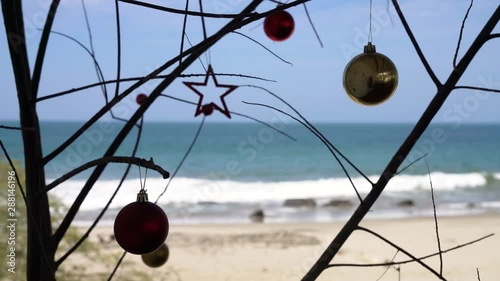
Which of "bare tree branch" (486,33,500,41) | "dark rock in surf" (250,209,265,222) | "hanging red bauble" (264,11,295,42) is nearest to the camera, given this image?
"bare tree branch" (486,33,500,41)

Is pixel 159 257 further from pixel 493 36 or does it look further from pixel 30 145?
pixel 493 36

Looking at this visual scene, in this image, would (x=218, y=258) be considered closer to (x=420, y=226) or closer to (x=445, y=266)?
(x=445, y=266)

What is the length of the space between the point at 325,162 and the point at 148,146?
5.37m

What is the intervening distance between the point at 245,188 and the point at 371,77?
32.4 feet

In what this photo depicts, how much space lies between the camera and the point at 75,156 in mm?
12258

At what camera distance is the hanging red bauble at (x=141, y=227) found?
0.56 metres

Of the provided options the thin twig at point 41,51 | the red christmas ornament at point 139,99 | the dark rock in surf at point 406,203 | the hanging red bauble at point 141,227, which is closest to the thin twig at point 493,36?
the hanging red bauble at point 141,227

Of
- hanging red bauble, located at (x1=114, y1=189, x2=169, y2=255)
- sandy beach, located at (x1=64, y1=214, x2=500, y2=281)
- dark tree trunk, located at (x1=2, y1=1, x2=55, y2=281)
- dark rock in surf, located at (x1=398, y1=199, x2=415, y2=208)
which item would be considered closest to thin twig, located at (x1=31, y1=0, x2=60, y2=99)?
dark tree trunk, located at (x1=2, y1=1, x2=55, y2=281)

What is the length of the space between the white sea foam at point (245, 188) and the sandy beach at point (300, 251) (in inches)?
61.0

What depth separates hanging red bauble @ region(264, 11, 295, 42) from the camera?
111cm

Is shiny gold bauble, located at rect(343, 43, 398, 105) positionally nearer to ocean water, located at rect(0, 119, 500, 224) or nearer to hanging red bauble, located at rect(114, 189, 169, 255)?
hanging red bauble, located at rect(114, 189, 169, 255)

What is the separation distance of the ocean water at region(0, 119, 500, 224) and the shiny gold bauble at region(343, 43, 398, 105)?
2816mm

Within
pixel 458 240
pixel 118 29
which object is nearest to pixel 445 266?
pixel 458 240

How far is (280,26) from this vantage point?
43.8 inches
